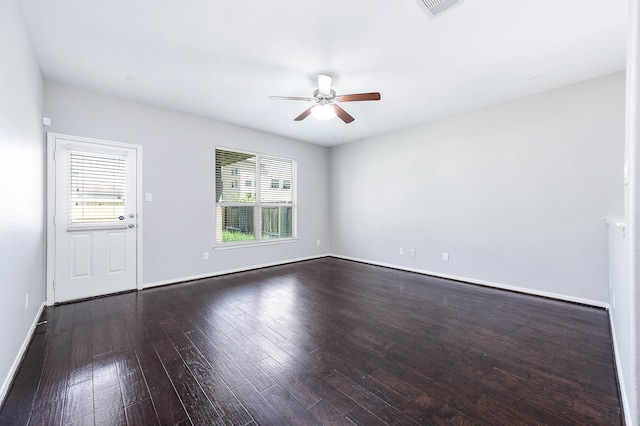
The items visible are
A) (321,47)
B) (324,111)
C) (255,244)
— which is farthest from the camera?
(255,244)

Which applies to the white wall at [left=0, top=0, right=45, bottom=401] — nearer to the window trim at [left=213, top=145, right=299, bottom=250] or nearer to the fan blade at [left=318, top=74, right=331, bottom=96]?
the window trim at [left=213, top=145, right=299, bottom=250]

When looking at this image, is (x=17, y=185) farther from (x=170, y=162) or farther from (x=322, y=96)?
(x=322, y=96)

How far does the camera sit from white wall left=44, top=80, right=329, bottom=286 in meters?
3.31

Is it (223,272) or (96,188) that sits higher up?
(96,188)

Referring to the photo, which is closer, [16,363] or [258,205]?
[16,363]

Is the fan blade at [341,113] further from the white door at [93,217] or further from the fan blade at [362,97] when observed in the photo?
the white door at [93,217]

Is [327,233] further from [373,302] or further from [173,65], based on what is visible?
[173,65]

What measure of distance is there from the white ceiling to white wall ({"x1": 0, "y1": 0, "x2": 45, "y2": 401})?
406mm

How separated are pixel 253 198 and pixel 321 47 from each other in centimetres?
317

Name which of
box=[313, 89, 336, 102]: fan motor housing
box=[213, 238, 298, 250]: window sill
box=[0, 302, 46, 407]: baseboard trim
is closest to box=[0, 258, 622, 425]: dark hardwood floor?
box=[0, 302, 46, 407]: baseboard trim

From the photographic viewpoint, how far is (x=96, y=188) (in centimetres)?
344

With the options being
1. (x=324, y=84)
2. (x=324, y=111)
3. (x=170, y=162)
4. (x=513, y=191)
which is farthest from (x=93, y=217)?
(x=513, y=191)

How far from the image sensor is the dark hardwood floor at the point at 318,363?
4.79ft

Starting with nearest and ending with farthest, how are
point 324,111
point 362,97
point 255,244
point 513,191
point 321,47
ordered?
1. point 321,47
2. point 362,97
3. point 324,111
4. point 513,191
5. point 255,244
